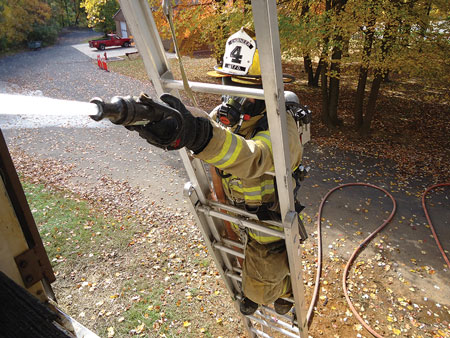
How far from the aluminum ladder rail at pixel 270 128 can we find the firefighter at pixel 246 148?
0.47ft

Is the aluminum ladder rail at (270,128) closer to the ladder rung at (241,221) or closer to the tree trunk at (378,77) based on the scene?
the ladder rung at (241,221)

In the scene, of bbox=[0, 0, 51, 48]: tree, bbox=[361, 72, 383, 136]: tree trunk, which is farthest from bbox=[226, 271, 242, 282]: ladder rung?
bbox=[0, 0, 51, 48]: tree

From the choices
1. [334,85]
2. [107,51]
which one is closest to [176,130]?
[334,85]

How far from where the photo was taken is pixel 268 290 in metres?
2.68

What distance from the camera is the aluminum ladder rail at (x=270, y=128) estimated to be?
1438 mm

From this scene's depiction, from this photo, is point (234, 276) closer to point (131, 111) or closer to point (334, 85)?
point (131, 111)

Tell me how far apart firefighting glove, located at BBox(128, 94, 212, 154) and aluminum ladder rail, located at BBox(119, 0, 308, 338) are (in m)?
0.34

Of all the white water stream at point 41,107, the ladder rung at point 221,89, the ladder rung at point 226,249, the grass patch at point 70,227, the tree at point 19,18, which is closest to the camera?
the white water stream at point 41,107

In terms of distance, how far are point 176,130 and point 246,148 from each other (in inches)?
20.3

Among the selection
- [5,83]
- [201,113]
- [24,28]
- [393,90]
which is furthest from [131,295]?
[24,28]

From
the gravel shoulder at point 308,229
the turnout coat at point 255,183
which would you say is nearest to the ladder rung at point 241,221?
the turnout coat at point 255,183

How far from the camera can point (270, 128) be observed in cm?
165

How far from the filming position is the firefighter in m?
1.45

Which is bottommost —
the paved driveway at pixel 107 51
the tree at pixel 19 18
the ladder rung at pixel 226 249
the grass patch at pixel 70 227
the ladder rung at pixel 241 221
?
the grass patch at pixel 70 227
